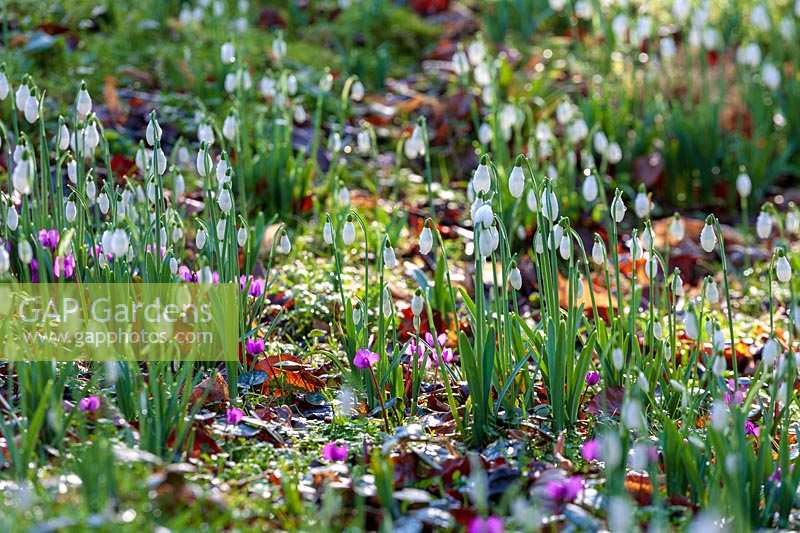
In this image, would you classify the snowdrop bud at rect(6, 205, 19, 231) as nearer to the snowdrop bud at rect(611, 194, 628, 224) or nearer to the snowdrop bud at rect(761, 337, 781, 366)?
the snowdrop bud at rect(611, 194, 628, 224)

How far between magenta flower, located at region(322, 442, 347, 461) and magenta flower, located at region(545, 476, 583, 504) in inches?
18.6

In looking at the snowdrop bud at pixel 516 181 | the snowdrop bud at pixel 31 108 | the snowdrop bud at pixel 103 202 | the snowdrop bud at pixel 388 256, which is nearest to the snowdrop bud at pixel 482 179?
the snowdrop bud at pixel 516 181

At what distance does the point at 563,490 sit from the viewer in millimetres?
2191

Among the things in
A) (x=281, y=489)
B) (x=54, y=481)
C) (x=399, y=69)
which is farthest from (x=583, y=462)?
(x=399, y=69)

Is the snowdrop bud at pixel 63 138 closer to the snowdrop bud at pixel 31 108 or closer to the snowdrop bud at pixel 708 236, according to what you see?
the snowdrop bud at pixel 31 108

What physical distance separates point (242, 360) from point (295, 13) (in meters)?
4.00

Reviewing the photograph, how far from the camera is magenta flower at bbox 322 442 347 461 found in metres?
2.40

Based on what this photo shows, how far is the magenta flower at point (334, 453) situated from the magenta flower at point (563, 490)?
47 centimetres

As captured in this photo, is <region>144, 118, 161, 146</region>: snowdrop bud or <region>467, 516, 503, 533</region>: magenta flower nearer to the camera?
<region>467, 516, 503, 533</region>: magenta flower

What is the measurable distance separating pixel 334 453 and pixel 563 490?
527 mm

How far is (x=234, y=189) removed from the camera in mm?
4277

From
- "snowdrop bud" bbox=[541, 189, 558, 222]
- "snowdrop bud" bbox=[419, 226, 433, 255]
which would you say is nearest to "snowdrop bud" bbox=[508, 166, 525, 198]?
"snowdrop bud" bbox=[541, 189, 558, 222]

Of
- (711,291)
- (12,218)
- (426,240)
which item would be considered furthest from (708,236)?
(12,218)

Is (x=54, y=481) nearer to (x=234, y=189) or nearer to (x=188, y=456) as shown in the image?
(x=188, y=456)
